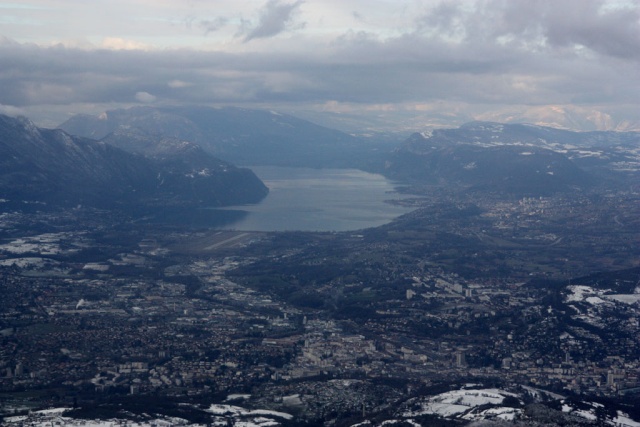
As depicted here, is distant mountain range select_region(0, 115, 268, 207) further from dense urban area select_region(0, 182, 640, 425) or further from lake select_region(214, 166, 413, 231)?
dense urban area select_region(0, 182, 640, 425)

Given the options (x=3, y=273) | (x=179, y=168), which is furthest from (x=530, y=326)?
(x=179, y=168)

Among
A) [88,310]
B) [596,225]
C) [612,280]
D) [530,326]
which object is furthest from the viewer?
[596,225]

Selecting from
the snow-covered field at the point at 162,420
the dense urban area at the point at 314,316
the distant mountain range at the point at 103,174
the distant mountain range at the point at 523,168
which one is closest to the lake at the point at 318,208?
the distant mountain range at the point at 103,174

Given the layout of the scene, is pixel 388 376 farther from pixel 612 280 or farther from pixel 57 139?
pixel 57 139

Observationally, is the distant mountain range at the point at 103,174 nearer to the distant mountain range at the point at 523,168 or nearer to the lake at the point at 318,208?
the lake at the point at 318,208

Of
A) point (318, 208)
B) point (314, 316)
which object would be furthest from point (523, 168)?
point (314, 316)

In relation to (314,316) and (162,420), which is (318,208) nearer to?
(314,316)

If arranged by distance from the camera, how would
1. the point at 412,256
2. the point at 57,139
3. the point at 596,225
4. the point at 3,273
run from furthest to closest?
the point at 57,139 < the point at 596,225 < the point at 412,256 < the point at 3,273
